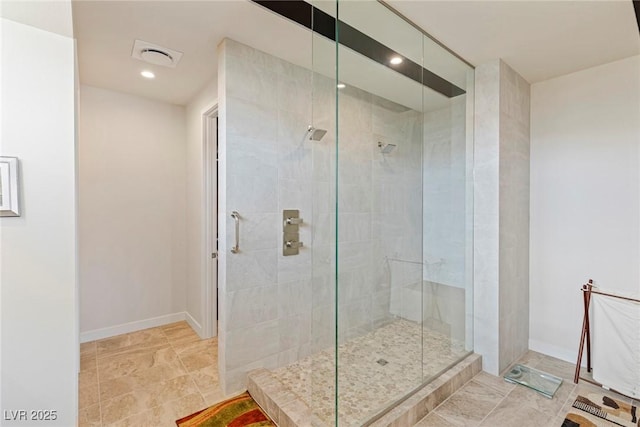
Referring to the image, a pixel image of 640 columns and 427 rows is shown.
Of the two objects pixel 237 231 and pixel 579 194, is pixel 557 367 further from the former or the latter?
pixel 237 231

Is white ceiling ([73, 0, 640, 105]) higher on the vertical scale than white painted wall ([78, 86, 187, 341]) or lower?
higher

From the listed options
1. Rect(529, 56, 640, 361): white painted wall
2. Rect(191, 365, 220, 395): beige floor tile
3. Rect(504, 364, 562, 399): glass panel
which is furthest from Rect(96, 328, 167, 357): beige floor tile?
Rect(529, 56, 640, 361): white painted wall

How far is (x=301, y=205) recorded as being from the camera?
245cm

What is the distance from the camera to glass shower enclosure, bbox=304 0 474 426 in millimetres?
1723

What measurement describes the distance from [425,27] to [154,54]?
194 cm

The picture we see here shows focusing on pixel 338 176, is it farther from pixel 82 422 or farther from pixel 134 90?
pixel 134 90

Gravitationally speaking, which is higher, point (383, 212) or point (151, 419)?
point (383, 212)

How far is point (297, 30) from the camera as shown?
77.8 inches

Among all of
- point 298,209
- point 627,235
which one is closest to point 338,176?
point 298,209

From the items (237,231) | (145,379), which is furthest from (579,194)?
(145,379)

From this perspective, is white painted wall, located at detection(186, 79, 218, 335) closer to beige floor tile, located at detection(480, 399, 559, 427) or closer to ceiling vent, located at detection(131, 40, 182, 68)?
ceiling vent, located at detection(131, 40, 182, 68)

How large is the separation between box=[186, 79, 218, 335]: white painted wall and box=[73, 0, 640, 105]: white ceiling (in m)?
0.55

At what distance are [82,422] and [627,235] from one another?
3909 millimetres

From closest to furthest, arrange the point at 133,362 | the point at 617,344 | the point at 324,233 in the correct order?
the point at 324,233 < the point at 617,344 < the point at 133,362
